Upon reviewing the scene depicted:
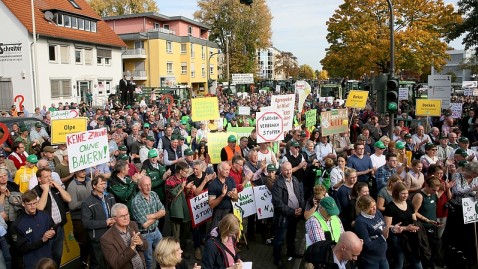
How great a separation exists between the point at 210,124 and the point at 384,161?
7.24 metres

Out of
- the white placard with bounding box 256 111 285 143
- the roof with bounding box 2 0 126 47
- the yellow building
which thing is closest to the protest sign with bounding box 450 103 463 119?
the white placard with bounding box 256 111 285 143

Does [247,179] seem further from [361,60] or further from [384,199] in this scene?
[361,60]

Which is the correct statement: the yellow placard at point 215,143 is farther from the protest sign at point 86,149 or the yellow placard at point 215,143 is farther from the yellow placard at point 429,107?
the yellow placard at point 429,107

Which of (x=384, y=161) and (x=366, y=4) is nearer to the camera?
(x=384, y=161)

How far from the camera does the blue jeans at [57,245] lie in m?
5.93

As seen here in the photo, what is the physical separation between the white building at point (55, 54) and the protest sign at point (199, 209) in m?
23.3

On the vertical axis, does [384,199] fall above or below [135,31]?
below

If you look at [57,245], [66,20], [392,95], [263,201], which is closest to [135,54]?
[66,20]

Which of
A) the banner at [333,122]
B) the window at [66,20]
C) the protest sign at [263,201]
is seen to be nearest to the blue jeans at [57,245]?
the protest sign at [263,201]

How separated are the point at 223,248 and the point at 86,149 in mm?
3829

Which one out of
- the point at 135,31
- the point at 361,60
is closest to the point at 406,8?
the point at 361,60

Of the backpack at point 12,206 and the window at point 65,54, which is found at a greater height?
the window at point 65,54

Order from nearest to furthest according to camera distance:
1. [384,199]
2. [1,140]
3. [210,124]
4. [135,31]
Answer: [384,199]
[1,140]
[210,124]
[135,31]

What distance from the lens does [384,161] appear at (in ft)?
28.0
